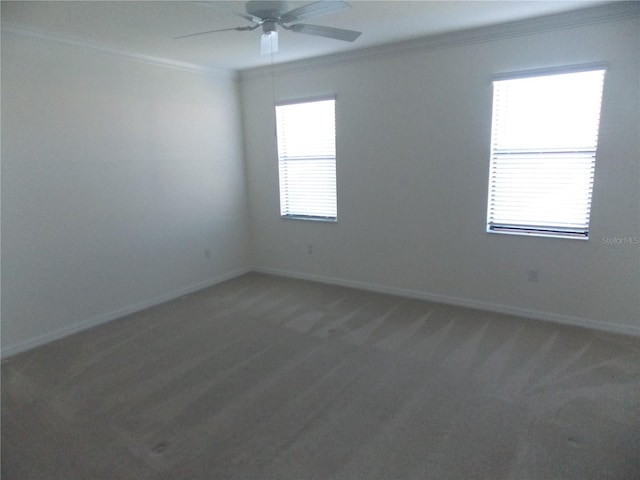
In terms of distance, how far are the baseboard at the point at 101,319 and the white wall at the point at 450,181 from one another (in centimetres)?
116

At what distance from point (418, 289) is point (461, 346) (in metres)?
1.13

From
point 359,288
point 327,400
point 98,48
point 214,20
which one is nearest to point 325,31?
point 214,20

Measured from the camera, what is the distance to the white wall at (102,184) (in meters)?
3.17

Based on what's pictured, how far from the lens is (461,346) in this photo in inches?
125

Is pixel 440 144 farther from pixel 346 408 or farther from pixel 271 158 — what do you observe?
pixel 346 408

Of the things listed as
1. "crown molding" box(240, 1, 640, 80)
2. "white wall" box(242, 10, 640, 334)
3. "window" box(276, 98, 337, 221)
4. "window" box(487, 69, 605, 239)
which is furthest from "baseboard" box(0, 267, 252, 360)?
"window" box(487, 69, 605, 239)

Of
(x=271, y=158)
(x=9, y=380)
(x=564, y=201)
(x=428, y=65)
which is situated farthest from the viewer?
(x=271, y=158)

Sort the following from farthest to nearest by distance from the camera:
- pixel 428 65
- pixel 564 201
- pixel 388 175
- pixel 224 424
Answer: pixel 388 175
pixel 428 65
pixel 564 201
pixel 224 424

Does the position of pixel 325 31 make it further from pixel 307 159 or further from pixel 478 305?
pixel 478 305

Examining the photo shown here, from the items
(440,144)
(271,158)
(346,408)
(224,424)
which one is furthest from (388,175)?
(224,424)

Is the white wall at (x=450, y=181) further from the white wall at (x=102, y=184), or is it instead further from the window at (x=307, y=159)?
the white wall at (x=102, y=184)

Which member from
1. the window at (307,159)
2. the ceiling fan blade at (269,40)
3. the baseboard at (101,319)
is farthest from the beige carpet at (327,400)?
the ceiling fan blade at (269,40)

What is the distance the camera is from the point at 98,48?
139 inches

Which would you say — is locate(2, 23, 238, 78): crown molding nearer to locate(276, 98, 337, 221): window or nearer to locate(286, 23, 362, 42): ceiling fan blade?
locate(276, 98, 337, 221): window
